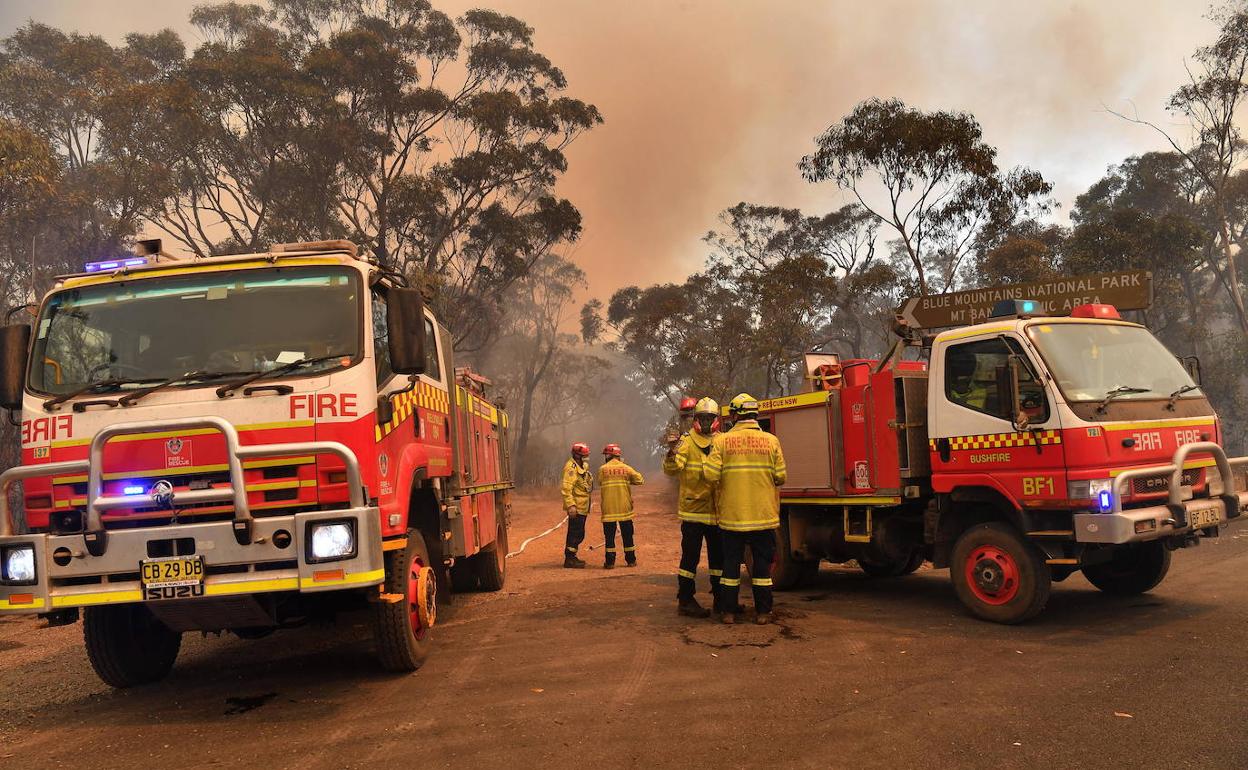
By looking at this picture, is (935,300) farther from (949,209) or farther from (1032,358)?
(949,209)

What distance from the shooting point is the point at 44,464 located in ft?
15.1

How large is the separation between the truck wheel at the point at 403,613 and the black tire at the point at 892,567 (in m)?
4.67

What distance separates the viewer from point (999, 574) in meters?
6.39

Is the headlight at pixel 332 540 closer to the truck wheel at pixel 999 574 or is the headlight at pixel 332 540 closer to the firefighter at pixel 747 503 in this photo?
the firefighter at pixel 747 503

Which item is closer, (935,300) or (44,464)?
(44,464)

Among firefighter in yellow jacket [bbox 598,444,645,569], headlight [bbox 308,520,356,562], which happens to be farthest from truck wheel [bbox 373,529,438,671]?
firefighter in yellow jacket [bbox 598,444,645,569]

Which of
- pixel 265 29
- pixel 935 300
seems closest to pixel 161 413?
pixel 935 300

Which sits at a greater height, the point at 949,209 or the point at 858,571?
the point at 949,209

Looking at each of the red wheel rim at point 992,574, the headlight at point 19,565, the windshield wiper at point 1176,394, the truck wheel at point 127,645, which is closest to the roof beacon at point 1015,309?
the windshield wiper at point 1176,394

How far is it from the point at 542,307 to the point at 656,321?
1222 cm

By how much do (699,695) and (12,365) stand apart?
4.73m

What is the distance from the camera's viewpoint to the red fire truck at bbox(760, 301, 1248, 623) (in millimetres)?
5930

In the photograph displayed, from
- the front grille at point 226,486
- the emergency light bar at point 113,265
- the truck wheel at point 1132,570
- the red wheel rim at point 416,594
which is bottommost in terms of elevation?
the truck wheel at point 1132,570

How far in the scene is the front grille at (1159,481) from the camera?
593cm
